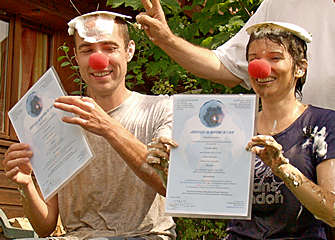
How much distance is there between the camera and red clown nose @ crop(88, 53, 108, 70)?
302 centimetres

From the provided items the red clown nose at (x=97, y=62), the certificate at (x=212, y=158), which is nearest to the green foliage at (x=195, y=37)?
the red clown nose at (x=97, y=62)

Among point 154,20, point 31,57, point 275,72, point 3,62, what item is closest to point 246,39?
point 154,20

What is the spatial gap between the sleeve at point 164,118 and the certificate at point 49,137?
0.41 metres

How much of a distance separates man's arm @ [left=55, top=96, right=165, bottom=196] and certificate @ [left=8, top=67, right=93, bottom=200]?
0.05 metres

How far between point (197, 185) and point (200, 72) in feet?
2.88

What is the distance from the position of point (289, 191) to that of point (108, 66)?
1055mm

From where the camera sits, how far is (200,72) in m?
3.29

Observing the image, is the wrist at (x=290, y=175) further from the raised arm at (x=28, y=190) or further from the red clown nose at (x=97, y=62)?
the raised arm at (x=28, y=190)

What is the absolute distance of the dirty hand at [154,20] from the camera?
3.06 metres

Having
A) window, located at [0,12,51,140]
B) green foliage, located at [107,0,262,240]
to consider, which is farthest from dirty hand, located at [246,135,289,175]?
window, located at [0,12,51,140]

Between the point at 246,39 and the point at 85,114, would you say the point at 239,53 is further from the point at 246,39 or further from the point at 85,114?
the point at 85,114

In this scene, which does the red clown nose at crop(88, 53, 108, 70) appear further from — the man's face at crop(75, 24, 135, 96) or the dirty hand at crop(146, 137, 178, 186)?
the dirty hand at crop(146, 137, 178, 186)

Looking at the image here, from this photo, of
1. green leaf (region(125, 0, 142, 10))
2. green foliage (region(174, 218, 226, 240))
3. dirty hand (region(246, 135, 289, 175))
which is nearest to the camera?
dirty hand (region(246, 135, 289, 175))

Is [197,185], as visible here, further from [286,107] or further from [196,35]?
[196,35]
